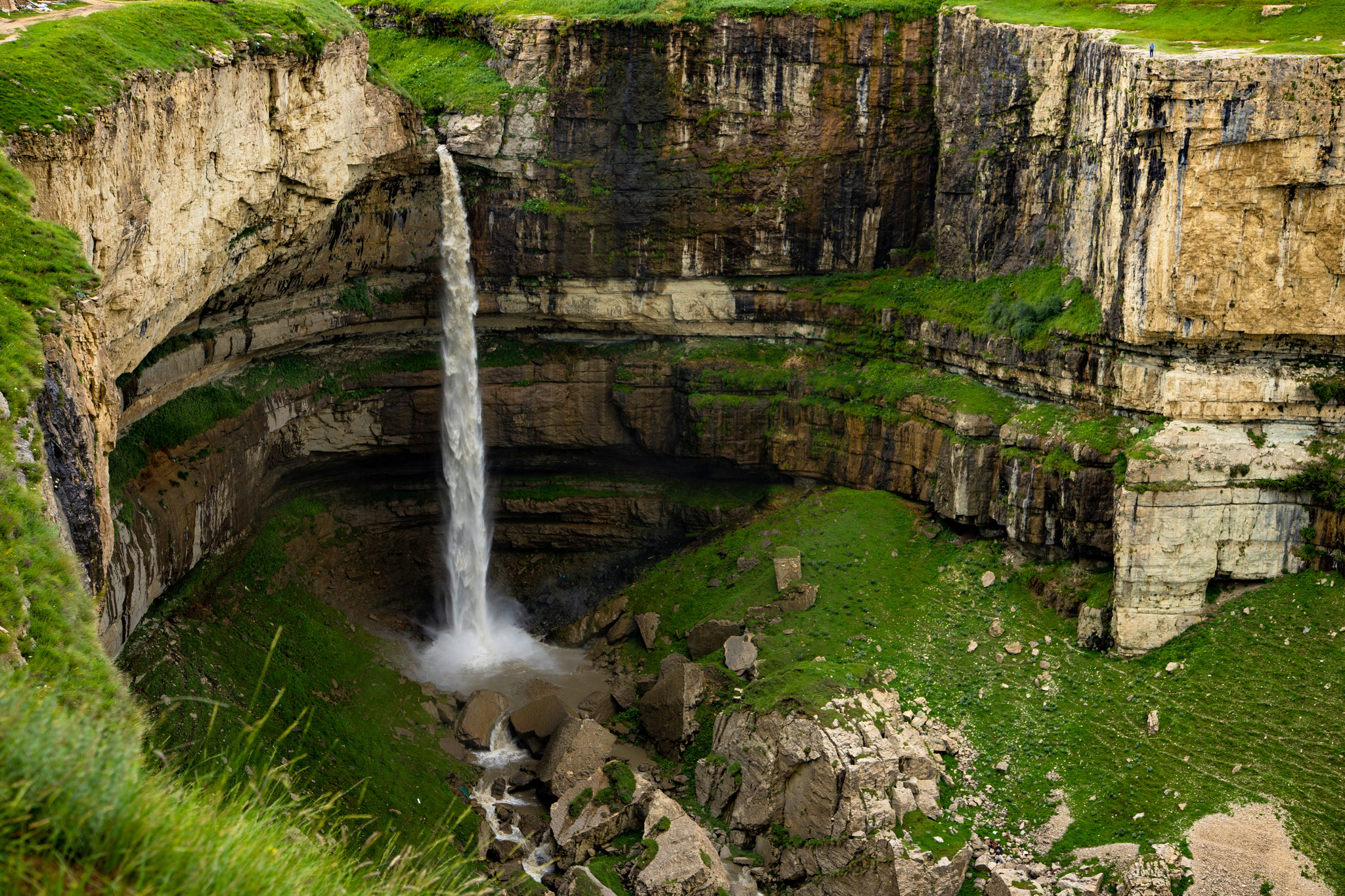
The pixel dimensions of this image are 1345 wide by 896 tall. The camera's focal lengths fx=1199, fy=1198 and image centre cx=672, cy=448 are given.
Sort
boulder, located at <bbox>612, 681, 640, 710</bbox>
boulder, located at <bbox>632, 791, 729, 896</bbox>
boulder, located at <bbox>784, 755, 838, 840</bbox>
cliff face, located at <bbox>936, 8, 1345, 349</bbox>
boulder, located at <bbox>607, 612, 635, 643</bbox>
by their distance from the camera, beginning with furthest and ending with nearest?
boulder, located at <bbox>607, 612, 635, 643</bbox>, boulder, located at <bbox>612, 681, 640, 710</bbox>, cliff face, located at <bbox>936, 8, 1345, 349</bbox>, boulder, located at <bbox>784, 755, 838, 840</bbox>, boulder, located at <bbox>632, 791, 729, 896</bbox>

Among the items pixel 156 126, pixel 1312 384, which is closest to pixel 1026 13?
pixel 1312 384

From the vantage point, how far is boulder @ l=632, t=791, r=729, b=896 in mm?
26953

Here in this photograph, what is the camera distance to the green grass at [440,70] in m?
42.1

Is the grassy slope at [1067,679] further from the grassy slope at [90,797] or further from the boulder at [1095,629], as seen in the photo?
the grassy slope at [90,797]

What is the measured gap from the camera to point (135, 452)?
3180cm

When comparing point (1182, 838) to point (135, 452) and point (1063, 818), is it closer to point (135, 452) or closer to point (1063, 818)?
point (1063, 818)

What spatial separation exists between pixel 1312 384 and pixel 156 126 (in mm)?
28658

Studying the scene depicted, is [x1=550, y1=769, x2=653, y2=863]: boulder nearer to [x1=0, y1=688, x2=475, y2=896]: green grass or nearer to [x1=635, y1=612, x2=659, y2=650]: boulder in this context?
[x1=635, y1=612, x2=659, y2=650]: boulder

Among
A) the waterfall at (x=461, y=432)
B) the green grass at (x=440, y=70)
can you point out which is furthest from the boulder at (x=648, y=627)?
the green grass at (x=440, y=70)

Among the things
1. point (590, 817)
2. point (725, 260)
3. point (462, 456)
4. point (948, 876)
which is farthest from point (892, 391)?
point (948, 876)

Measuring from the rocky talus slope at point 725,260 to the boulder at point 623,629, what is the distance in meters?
7.42

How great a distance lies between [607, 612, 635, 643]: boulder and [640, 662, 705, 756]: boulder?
5751 mm

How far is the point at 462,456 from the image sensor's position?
4391cm

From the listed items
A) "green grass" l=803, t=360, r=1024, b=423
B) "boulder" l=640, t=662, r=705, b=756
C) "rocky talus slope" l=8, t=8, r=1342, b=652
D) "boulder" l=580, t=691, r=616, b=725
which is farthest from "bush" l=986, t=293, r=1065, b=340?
"boulder" l=580, t=691, r=616, b=725
